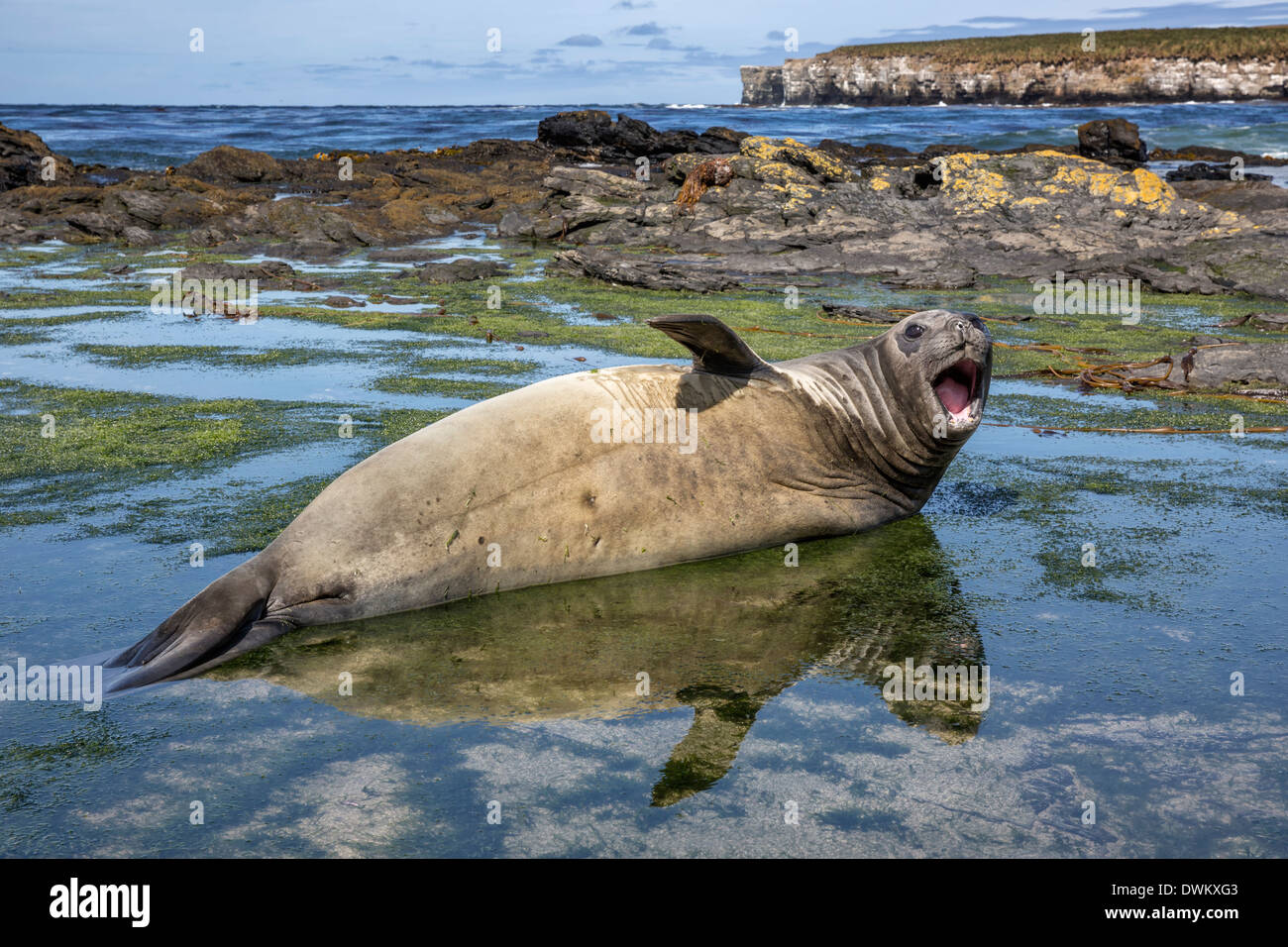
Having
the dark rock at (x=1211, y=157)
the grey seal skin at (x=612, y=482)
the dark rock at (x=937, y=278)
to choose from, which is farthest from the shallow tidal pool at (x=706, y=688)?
the dark rock at (x=1211, y=157)

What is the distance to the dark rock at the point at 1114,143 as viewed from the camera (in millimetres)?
27266

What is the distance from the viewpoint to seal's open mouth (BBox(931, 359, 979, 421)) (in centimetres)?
502

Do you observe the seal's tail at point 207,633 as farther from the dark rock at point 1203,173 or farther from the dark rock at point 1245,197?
the dark rock at point 1203,173

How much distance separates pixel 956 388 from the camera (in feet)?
16.8

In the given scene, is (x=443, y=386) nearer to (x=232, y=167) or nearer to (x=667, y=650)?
(x=667, y=650)

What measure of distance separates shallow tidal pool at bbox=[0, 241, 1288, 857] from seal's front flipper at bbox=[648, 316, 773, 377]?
61 centimetres

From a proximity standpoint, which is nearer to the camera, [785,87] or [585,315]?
[585,315]

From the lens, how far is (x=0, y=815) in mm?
2713

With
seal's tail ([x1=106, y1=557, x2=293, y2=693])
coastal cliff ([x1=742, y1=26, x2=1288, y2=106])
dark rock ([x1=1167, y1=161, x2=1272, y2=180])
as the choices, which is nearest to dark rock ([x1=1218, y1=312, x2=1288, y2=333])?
seal's tail ([x1=106, y1=557, x2=293, y2=693])

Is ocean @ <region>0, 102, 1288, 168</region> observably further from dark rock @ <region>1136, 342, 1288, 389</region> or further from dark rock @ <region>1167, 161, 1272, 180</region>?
dark rock @ <region>1136, 342, 1288, 389</region>

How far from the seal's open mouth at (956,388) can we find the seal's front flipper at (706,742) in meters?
2.18
